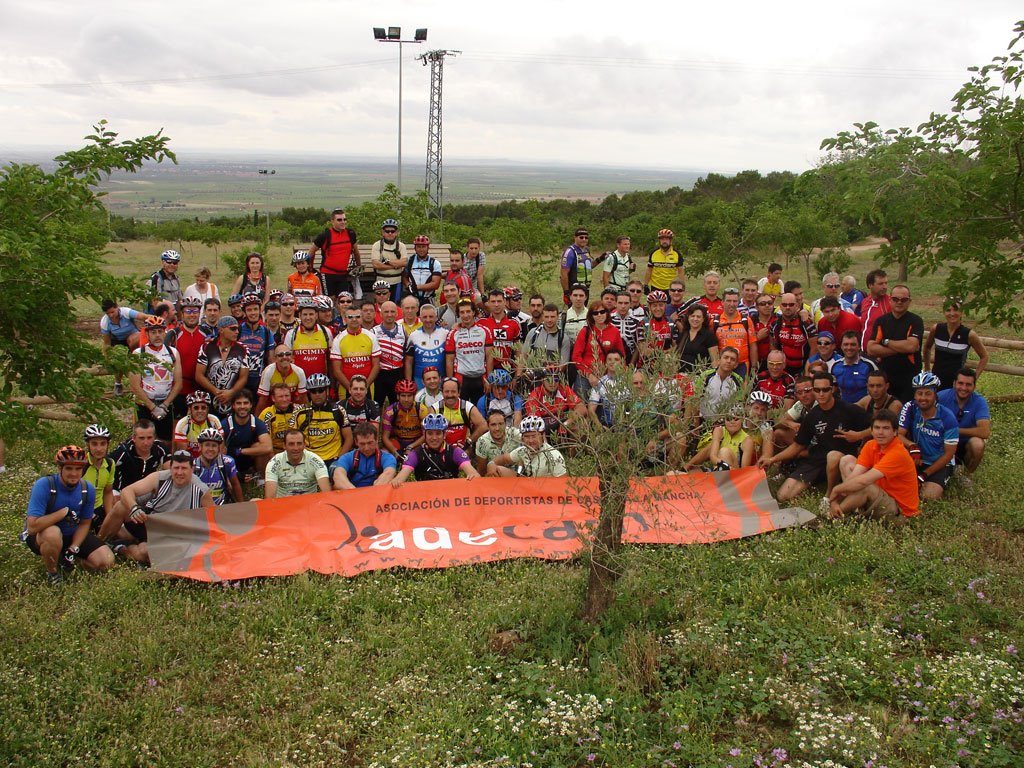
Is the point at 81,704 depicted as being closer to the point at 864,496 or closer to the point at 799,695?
the point at 799,695

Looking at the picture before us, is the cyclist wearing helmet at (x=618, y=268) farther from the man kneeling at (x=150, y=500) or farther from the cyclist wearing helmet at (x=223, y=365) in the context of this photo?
the man kneeling at (x=150, y=500)

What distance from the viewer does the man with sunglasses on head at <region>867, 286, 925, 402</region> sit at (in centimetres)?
1149

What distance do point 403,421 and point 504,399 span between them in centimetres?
133

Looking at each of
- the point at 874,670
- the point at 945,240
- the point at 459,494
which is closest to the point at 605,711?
the point at 874,670

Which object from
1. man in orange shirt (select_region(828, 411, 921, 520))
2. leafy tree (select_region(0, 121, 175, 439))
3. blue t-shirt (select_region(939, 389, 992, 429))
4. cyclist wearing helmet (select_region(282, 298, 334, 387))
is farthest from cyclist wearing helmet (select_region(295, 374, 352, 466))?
blue t-shirt (select_region(939, 389, 992, 429))

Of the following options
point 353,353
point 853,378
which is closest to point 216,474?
point 353,353

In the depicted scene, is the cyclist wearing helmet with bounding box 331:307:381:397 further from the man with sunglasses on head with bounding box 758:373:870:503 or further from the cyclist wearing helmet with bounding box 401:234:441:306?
the man with sunglasses on head with bounding box 758:373:870:503

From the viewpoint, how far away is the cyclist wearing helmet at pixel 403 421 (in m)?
10.9

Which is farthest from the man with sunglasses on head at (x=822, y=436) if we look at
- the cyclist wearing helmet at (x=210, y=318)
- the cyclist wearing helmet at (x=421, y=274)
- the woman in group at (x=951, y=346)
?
the cyclist wearing helmet at (x=210, y=318)

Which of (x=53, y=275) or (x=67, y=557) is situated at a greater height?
(x=53, y=275)

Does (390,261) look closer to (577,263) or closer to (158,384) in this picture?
(577,263)

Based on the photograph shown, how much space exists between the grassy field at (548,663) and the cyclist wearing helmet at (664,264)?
261 inches

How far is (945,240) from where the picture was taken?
846cm

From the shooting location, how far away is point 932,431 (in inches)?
404
